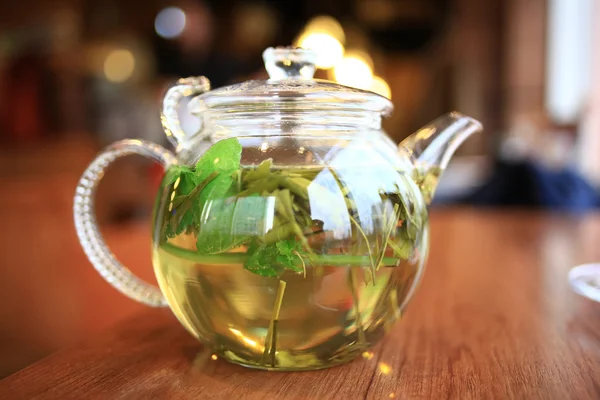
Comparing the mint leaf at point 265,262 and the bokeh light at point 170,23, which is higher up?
the bokeh light at point 170,23

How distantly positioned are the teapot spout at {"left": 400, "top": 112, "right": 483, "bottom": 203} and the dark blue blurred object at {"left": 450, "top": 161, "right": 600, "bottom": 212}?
4.93 ft

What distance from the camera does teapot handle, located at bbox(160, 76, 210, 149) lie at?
0.43 metres

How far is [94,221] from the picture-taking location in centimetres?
46

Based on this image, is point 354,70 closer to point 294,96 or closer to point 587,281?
point 587,281

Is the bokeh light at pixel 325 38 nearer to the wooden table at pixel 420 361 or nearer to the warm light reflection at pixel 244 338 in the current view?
the wooden table at pixel 420 361

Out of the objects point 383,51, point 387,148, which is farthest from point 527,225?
point 383,51

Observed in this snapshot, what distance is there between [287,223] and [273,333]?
0.24 ft

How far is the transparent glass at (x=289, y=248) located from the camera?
1.18ft

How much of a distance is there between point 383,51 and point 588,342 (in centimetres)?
482

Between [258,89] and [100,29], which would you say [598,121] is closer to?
[100,29]

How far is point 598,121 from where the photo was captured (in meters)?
3.30

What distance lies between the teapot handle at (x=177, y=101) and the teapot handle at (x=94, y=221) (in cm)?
2

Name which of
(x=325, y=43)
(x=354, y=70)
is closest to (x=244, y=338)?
(x=325, y=43)

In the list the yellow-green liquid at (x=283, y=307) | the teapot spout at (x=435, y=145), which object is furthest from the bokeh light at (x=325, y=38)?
the yellow-green liquid at (x=283, y=307)
